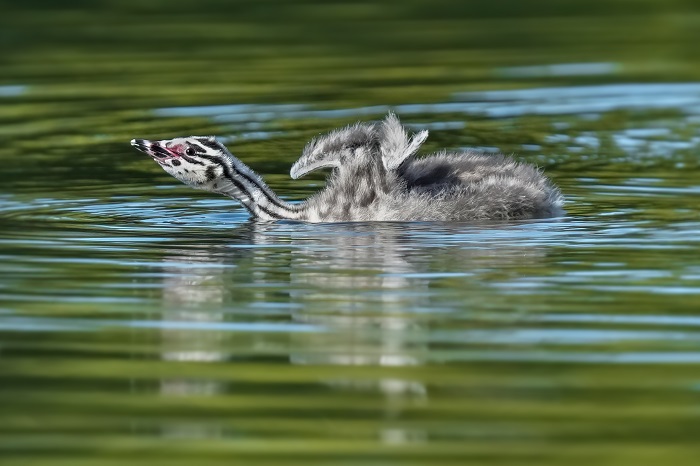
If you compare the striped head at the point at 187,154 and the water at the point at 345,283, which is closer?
the water at the point at 345,283

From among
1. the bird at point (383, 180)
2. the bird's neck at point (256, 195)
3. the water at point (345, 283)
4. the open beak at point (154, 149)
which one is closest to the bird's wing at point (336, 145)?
the bird at point (383, 180)

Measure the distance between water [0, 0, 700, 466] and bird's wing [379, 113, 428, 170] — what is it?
0.43m

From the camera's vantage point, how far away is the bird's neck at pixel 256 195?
12289 mm

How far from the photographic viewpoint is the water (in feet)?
22.5

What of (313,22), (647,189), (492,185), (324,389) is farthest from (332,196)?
(313,22)

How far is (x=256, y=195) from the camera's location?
1231 cm

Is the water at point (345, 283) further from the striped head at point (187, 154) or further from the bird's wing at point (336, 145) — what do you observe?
the bird's wing at point (336, 145)

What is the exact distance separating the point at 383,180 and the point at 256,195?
0.98 metres

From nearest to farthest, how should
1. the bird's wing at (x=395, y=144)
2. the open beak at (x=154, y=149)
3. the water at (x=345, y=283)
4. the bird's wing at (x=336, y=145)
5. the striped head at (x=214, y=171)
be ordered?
1. the water at (x=345, y=283)
2. the bird's wing at (x=395, y=144)
3. the bird's wing at (x=336, y=145)
4. the open beak at (x=154, y=149)
5. the striped head at (x=214, y=171)

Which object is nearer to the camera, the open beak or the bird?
the bird

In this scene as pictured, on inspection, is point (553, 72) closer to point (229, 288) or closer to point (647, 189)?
point (647, 189)

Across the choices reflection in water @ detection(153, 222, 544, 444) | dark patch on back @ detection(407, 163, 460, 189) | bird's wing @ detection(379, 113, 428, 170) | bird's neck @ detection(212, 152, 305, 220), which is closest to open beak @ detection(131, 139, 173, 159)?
bird's neck @ detection(212, 152, 305, 220)

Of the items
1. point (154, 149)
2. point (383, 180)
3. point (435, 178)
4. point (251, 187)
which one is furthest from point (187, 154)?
point (435, 178)

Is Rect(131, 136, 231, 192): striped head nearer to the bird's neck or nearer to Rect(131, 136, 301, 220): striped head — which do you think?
Rect(131, 136, 301, 220): striped head
